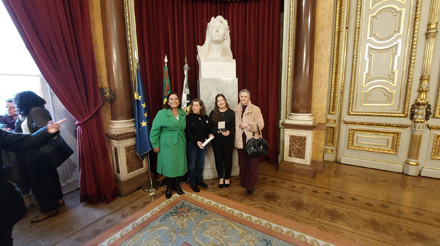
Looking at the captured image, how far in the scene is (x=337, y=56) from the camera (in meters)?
3.52

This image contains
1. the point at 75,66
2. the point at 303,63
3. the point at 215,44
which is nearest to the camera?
the point at 75,66

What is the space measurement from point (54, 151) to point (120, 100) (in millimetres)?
938

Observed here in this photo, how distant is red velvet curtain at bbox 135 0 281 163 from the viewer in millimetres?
3064

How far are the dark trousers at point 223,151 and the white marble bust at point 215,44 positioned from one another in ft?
4.36

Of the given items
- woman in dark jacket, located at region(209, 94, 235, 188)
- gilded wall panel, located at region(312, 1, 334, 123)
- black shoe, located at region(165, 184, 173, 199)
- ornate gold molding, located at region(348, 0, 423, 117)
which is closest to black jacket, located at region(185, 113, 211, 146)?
woman in dark jacket, located at region(209, 94, 235, 188)

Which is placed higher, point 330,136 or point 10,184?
point 10,184

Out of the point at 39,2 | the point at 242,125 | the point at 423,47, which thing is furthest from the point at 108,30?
the point at 423,47

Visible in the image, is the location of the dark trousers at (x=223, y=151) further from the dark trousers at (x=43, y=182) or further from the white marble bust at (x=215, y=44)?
the dark trousers at (x=43, y=182)

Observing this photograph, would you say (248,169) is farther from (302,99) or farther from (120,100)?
(120,100)

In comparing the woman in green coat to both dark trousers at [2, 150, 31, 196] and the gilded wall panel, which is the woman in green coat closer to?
dark trousers at [2, 150, 31, 196]

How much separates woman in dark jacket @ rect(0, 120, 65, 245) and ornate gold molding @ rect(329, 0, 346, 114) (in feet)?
13.6

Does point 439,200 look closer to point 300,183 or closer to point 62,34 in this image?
point 300,183

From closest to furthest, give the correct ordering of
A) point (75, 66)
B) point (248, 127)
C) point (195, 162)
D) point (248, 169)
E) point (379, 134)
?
point (75, 66)
point (248, 127)
point (248, 169)
point (195, 162)
point (379, 134)

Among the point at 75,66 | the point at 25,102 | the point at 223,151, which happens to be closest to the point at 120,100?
the point at 75,66
